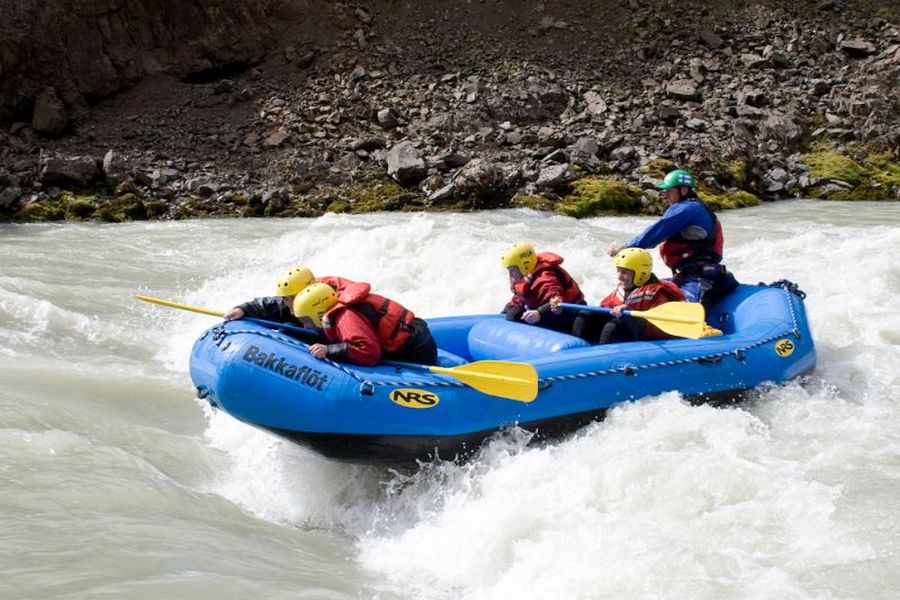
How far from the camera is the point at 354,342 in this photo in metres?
4.84

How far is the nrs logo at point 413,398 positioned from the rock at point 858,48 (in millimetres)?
16903

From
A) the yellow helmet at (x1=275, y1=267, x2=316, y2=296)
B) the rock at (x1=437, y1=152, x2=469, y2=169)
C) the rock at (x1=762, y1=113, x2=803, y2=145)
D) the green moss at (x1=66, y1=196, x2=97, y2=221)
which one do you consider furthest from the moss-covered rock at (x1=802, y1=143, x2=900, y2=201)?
the yellow helmet at (x1=275, y1=267, x2=316, y2=296)

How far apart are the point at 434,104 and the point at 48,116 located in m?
6.78

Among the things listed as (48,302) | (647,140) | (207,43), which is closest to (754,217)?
(647,140)

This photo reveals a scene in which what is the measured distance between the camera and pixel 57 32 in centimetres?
1780

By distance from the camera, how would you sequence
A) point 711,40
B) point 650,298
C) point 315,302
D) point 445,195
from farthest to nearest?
1. point 711,40
2. point 445,195
3. point 650,298
4. point 315,302

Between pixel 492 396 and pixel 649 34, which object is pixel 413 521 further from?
pixel 649 34

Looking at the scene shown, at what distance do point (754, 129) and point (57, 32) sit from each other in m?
12.7

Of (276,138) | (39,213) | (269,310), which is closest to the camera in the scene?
(269,310)

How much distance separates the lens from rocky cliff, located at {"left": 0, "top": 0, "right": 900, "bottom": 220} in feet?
47.5

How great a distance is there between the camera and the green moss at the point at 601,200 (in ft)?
43.6

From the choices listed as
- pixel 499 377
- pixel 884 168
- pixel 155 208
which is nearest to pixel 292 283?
pixel 499 377

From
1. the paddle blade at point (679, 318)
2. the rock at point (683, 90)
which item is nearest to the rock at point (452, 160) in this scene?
the rock at point (683, 90)

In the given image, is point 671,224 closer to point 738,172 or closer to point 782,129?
point 738,172
